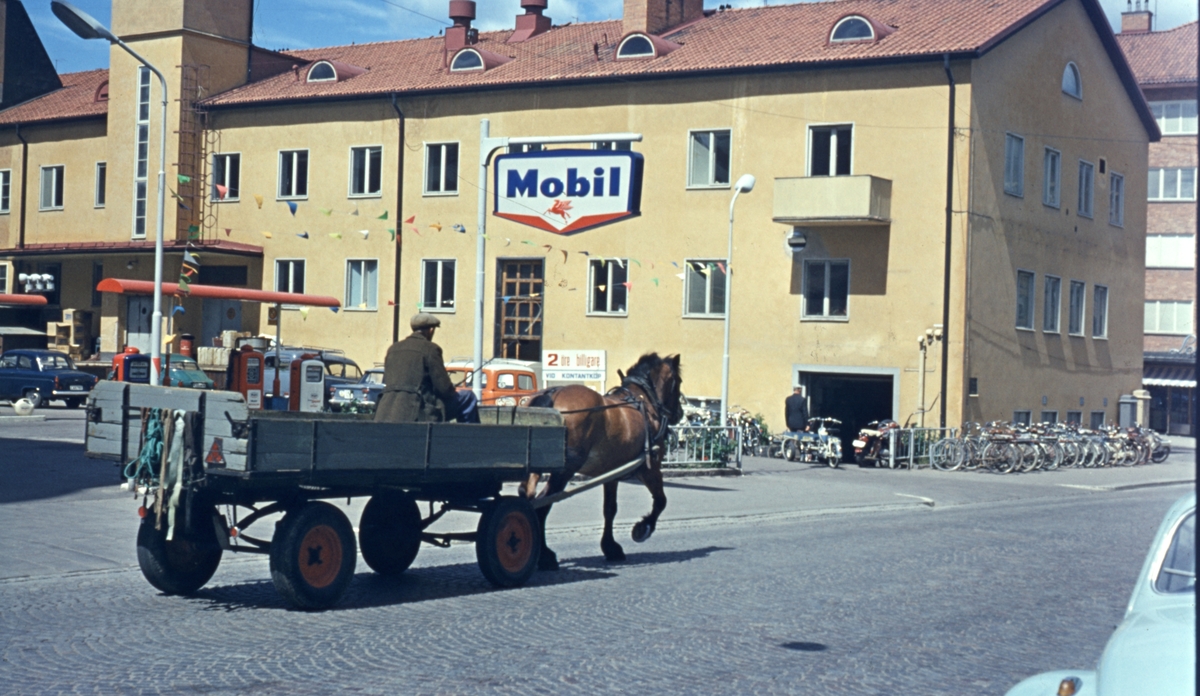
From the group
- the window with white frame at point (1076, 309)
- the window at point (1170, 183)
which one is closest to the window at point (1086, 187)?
the window with white frame at point (1076, 309)

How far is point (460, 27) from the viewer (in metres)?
43.7

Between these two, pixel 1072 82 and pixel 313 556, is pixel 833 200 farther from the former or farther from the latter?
pixel 313 556

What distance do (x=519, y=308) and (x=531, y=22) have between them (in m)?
10.7

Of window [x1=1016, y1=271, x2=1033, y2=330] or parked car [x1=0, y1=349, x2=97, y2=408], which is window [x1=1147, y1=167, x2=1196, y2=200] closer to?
window [x1=1016, y1=271, x2=1033, y2=330]

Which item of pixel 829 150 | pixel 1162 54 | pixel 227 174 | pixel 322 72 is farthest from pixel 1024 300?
pixel 1162 54

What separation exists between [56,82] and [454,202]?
2311 cm

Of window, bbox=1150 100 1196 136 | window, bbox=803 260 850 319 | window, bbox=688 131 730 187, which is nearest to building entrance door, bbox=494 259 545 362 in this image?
window, bbox=688 131 730 187

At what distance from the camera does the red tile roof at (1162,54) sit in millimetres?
64500

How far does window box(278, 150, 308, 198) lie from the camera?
41969 millimetres

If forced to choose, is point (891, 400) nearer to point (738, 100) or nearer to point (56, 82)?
point (738, 100)

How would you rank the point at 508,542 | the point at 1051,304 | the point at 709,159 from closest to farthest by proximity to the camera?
the point at 508,542 → the point at 709,159 → the point at 1051,304

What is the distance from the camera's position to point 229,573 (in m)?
12.2

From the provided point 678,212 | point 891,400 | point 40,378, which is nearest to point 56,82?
point 40,378

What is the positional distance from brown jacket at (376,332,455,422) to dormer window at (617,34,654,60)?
27.6m
